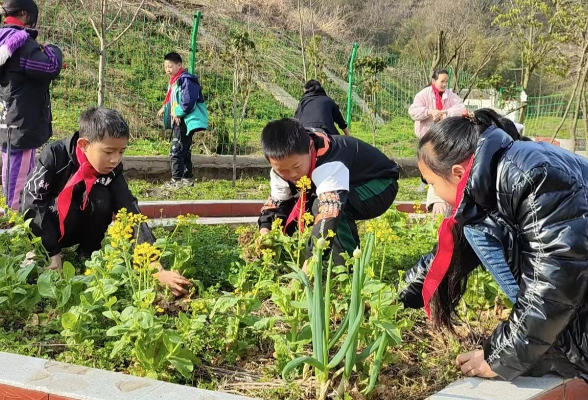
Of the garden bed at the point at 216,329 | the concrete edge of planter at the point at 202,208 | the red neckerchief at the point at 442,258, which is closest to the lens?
the garden bed at the point at 216,329

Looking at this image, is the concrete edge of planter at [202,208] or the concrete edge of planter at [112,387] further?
the concrete edge of planter at [202,208]

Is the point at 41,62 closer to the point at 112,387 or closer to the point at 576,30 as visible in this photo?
the point at 112,387

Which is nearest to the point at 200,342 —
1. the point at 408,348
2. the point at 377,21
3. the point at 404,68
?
the point at 408,348

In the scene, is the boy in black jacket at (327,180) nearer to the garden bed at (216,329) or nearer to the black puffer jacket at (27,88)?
the garden bed at (216,329)

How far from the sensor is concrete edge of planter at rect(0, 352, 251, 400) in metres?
2.25

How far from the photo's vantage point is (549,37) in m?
13.0

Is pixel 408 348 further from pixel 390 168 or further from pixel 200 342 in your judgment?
pixel 390 168

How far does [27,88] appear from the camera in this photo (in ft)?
19.4

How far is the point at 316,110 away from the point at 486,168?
5648 mm

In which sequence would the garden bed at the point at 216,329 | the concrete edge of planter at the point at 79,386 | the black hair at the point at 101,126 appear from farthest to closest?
the black hair at the point at 101,126 → the garden bed at the point at 216,329 → the concrete edge of planter at the point at 79,386

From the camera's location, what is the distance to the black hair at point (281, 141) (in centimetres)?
365

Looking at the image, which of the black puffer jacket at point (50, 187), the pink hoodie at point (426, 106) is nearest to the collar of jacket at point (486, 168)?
the black puffer jacket at point (50, 187)

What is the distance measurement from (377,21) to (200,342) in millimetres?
25265

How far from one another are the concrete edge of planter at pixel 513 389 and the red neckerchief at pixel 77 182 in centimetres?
240
